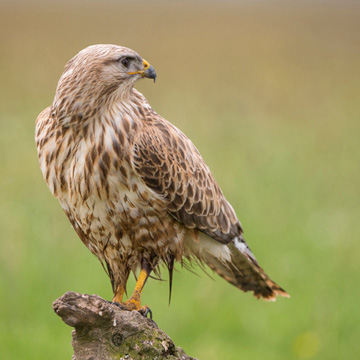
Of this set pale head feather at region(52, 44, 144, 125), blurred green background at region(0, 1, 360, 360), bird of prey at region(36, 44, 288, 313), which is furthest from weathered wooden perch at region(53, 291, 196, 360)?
blurred green background at region(0, 1, 360, 360)

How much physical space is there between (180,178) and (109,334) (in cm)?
130

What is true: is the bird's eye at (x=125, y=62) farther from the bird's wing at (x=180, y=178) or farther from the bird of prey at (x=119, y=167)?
the bird's wing at (x=180, y=178)

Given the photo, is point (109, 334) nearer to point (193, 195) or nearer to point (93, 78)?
point (193, 195)

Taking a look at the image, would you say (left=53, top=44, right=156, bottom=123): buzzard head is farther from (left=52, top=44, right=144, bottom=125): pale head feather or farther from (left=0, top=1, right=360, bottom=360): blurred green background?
→ (left=0, top=1, right=360, bottom=360): blurred green background

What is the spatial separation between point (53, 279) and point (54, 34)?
13.5m

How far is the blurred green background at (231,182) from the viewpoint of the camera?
8039 mm

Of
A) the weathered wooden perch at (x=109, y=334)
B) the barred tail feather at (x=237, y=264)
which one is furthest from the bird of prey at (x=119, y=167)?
the weathered wooden perch at (x=109, y=334)

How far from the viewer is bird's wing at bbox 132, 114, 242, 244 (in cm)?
479

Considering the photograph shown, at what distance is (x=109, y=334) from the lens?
4.10 meters

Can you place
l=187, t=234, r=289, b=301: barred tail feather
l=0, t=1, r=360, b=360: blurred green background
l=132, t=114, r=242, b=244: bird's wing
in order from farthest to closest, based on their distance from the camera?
l=0, t=1, r=360, b=360: blurred green background → l=187, t=234, r=289, b=301: barred tail feather → l=132, t=114, r=242, b=244: bird's wing

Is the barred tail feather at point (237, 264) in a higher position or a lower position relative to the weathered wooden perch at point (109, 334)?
higher

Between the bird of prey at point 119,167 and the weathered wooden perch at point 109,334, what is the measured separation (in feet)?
2.06

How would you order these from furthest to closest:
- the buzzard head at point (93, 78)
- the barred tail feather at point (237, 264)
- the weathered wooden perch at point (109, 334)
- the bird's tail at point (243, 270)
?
the bird's tail at point (243, 270)
the barred tail feather at point (237, 264)
the buzzard head at point (93, 78)
the weathered wooden perch at point (109, 334)

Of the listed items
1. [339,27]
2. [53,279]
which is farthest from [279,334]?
[339,27]
